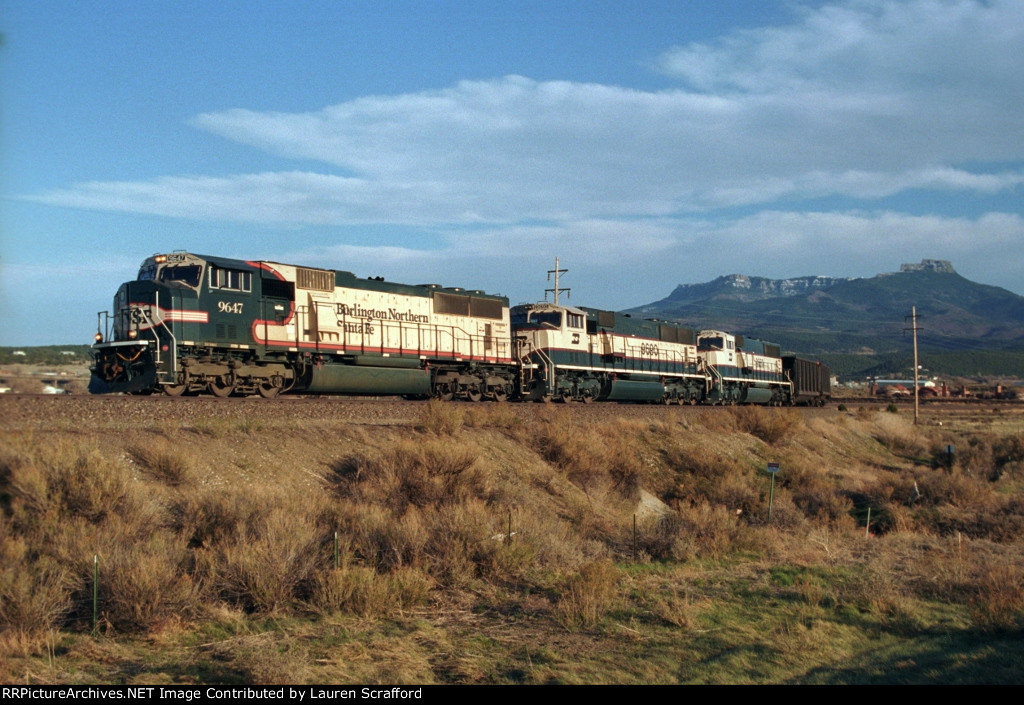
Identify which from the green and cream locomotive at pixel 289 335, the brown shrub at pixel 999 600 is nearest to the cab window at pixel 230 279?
the green and cream locomotive at pixel 289 335

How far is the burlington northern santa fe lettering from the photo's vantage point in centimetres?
2248

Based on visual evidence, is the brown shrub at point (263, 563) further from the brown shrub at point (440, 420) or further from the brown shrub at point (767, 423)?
the brown shrub at point (767, 423)

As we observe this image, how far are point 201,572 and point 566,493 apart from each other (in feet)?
28.8

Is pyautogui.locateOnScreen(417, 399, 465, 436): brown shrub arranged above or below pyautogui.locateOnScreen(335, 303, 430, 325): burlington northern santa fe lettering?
below

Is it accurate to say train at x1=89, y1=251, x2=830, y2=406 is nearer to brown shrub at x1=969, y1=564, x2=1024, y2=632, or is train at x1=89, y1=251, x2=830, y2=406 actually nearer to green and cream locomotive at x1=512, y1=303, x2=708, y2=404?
green and cream locomotive at x1=512, y1=303, x2=708, y2=404

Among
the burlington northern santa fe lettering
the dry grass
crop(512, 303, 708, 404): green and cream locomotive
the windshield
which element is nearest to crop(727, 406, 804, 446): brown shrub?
crop(512, 303, 708, 404): green and cream locomotive

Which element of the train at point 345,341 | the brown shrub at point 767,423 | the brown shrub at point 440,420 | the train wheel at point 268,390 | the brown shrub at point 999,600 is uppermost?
the train at point 345,341

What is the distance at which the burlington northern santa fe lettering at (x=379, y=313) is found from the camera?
73.8 feet

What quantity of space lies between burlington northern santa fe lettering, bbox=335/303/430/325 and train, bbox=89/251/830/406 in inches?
1.6

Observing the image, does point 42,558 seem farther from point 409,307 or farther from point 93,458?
point 409,307

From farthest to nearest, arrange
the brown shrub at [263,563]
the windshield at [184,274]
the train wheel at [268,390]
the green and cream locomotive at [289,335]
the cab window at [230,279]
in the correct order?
the train wheel at [268,390], the cab window at [230,279], the windshield at [184,274], the green and cream locomotive at [289,335], the brown shrub at [263,563]

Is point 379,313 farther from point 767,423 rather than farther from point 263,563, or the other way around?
point 767,423

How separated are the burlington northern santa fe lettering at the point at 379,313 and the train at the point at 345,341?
0.04 meters

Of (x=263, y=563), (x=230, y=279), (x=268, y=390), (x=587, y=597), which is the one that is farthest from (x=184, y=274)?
(x=587, y=597)
